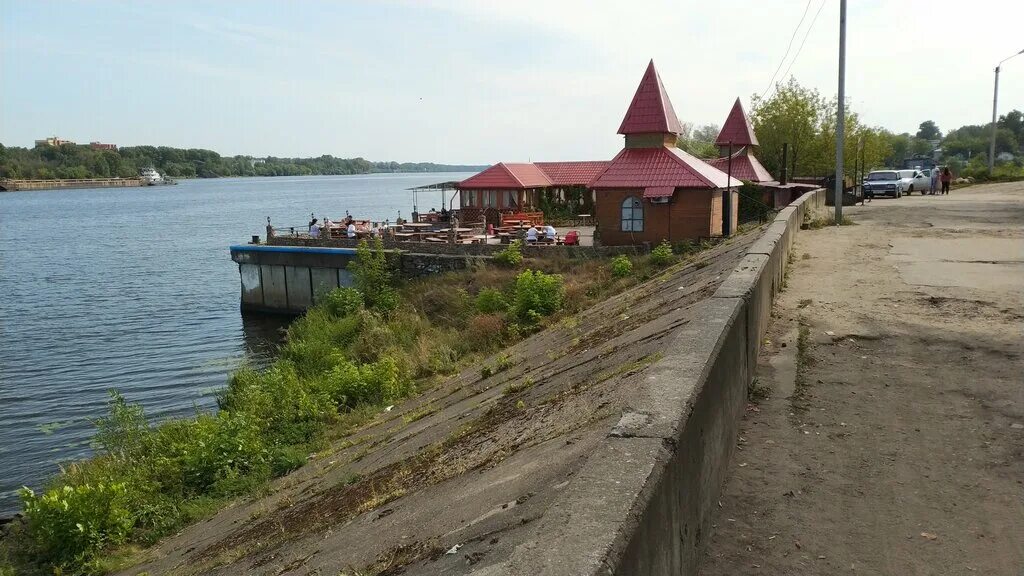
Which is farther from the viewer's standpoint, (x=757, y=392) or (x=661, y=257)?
(x=661, y=257)

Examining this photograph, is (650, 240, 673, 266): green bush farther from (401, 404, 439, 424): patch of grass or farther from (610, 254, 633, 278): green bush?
(401, 404, 439, 424): patch of grass

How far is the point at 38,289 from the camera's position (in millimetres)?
41094

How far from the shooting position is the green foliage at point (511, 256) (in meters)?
27.7

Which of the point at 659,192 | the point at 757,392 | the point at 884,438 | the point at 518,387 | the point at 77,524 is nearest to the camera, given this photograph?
the point at 884,438

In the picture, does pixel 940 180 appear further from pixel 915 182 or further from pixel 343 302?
pixel 343 302

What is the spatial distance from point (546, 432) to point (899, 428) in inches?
113

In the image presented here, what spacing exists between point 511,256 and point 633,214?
5023mm

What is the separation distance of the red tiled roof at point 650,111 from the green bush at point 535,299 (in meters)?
10.8

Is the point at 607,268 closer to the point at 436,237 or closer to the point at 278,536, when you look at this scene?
the point at 436,237

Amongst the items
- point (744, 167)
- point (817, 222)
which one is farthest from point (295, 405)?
point (744, 167)

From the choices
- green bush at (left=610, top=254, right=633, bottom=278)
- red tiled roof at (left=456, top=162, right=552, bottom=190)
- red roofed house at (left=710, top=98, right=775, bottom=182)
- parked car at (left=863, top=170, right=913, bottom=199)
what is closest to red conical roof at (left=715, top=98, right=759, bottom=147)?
red roofed house at (left=710, top=98, right=775, bottom=182)

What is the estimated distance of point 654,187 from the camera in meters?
28.4

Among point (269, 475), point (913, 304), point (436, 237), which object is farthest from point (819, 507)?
point (436, 237)

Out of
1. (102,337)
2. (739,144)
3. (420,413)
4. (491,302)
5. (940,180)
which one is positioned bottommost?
(102,337)
